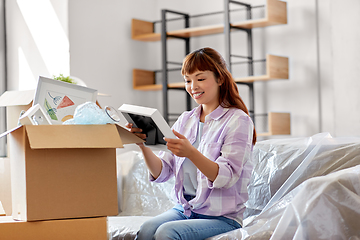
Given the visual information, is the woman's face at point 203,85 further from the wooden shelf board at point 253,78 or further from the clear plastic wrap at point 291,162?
the wooden shelf board at point 253,78

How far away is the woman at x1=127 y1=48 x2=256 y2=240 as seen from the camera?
138 centimetres

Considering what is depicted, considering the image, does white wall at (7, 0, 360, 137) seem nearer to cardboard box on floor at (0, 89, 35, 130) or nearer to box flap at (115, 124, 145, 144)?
cardboard box on floor at (0, 89, 35, 130)

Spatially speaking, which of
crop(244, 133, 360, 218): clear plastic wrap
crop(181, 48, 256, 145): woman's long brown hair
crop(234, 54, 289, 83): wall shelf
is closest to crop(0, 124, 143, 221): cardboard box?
crop(181, 48, 256, 145): woman's long brown hair

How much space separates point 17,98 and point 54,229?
69 cm

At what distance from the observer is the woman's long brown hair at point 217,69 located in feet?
5.10

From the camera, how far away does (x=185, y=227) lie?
137 cm

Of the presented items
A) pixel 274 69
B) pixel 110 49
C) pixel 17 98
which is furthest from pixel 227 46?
pixel 17 98

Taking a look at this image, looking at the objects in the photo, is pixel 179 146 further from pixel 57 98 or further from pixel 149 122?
pixel 57 98

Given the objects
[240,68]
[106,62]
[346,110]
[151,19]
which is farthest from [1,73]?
[346,110]

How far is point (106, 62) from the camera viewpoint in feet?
11.1

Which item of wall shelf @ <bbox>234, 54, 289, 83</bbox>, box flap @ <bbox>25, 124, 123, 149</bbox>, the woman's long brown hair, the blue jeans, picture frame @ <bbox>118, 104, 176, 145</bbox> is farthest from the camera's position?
wall shelf @ <bbox>234, 54, 289, 83</bbox>

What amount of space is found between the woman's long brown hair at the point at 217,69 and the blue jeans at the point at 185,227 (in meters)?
0.39

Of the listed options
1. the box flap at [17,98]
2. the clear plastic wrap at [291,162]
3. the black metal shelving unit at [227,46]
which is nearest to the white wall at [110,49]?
the black metal shelving unit at [227,46]

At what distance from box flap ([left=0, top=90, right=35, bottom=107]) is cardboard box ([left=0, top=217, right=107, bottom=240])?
0.54 meters
